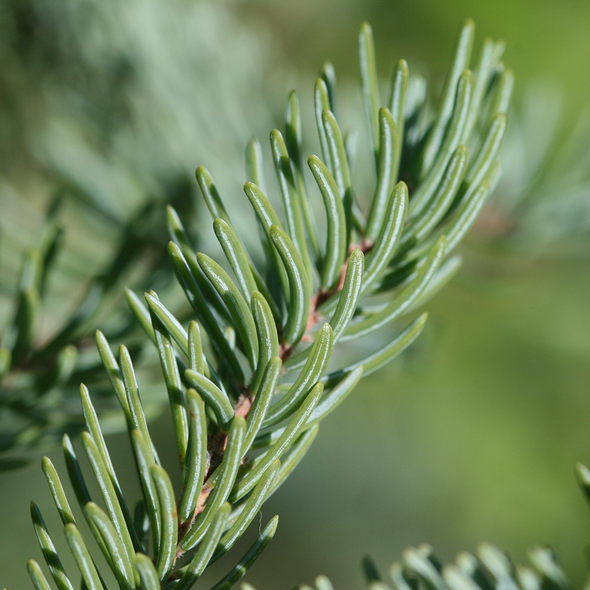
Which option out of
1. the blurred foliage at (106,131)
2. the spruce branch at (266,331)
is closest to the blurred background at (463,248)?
the blurred foliage at (106,131)

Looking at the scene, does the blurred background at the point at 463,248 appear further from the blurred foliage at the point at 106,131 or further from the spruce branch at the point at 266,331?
the spruce branch at the point at 266,331

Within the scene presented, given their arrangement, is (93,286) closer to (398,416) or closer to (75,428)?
(75,428)

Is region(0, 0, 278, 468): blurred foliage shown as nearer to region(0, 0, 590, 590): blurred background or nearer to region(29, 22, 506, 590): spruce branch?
region(0, 0, 590, 590): blurred background

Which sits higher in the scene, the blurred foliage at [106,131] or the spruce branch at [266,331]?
the blurred foliage at [106,131]

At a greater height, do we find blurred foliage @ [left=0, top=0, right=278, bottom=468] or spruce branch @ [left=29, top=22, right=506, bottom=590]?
blurred foliage @ [left=0, top=0, right=278, bottom=468]

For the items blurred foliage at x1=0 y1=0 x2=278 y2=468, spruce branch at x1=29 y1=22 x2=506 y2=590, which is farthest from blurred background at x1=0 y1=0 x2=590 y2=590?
Result: spruce branch at x1=29 y1=22 x2=506 y2=590

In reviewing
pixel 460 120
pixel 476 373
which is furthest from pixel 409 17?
pixel 460 120

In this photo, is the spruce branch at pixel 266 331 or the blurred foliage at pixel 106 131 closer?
the spruce branch at pixel 266 331
